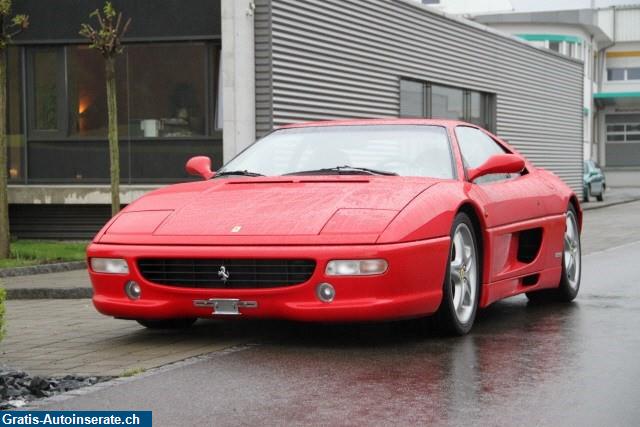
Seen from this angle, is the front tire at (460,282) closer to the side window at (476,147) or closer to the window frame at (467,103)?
the side window at (476,147)

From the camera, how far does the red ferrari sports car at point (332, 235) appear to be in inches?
267

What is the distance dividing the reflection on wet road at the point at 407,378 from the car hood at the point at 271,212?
0.69 meters

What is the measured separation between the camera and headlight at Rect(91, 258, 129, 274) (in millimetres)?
7184

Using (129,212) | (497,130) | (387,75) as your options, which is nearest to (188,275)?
(129,212)

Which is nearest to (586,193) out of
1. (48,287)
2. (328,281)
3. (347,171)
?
(48,287)

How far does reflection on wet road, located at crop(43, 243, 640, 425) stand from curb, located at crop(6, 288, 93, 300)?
283 cm

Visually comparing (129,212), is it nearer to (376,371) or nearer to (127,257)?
(127,257)

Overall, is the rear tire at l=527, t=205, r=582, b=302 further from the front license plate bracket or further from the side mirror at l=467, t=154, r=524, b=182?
the front license plate bracket

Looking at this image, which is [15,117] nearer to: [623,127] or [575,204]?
[575,204]

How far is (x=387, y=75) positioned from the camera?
73.3 ft

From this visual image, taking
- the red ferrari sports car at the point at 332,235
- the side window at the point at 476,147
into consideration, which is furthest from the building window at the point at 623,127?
the red ferrari sports car at the point at 332,235

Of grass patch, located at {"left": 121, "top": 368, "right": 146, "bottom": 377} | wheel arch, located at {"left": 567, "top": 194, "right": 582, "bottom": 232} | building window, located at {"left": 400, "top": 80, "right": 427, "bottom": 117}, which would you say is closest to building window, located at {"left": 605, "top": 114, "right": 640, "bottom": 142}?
building window, located at {"left": 400, "top": 80, "right": 427, "bottom": 117}

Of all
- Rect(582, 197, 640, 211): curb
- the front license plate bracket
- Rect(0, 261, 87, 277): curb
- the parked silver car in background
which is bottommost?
Rect(582, 197, 640, 211): curb

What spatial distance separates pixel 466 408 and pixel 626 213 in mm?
24584
